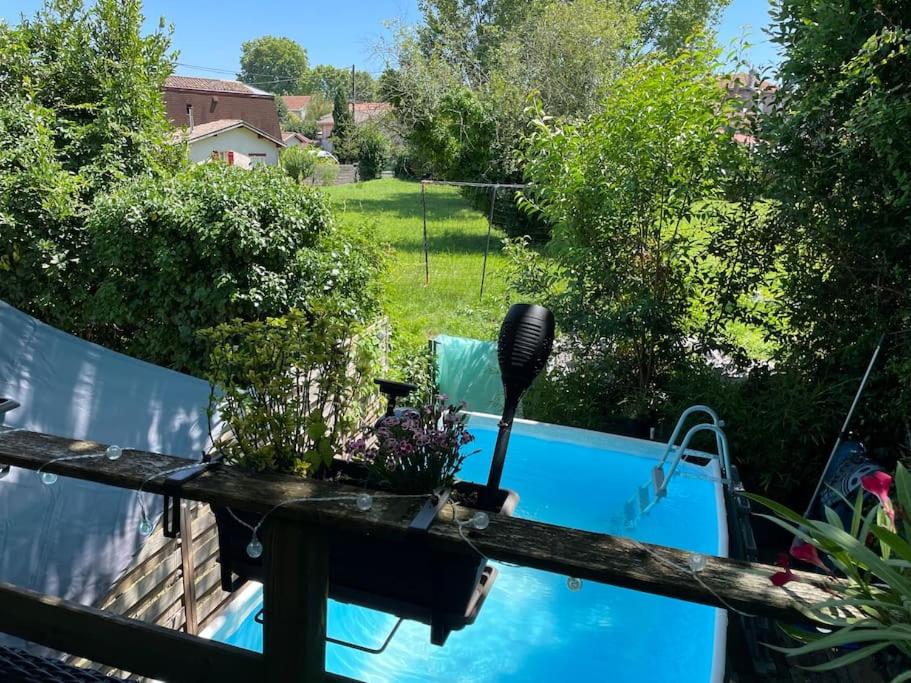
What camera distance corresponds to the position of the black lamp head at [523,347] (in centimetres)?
155

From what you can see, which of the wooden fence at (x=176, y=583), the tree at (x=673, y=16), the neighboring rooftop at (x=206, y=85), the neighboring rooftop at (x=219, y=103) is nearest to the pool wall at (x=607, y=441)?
the wooden fence at (x=176, y=583)

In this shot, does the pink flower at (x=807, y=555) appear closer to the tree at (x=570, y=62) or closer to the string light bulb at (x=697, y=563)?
the string light bulb at (x=697, y=563)

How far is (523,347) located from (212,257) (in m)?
2.45

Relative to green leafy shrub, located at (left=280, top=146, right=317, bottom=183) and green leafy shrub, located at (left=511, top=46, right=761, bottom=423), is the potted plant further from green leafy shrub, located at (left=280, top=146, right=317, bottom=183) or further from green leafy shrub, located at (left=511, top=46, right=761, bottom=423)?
green leafy shrub, located at (left=280, top=146, right=317, bottom=183)

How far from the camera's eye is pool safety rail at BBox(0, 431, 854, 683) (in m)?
0.98

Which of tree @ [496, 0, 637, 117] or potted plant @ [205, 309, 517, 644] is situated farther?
tree @ [496, 0, 637, 117]

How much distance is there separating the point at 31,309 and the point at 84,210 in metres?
0.72

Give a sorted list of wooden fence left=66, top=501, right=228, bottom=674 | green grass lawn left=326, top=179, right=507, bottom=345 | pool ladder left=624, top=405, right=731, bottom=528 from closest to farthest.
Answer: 1. wooden fence left=66, top=501, right=228, bottom=674
2. pool ladder left=624, top=405, right=731, bottom=528
3. green grass lawn left=326, top=179, right=507, bottom=345

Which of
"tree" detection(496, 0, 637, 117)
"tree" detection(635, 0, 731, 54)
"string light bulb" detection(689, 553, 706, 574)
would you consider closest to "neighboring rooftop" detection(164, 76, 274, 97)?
"tree" detection(635, 0, 731, 54)

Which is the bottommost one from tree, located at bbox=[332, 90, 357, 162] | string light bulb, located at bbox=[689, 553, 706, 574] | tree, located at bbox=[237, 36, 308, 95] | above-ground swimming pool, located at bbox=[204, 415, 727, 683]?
above-ground swimming pool, located at bbox=[204, 415, 727, 683]

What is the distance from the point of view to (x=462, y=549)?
1.07 metres

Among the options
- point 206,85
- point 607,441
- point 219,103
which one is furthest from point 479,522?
point 206,85

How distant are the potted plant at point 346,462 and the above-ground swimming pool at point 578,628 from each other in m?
1.69

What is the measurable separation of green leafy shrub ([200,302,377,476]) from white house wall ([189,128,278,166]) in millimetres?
26032
